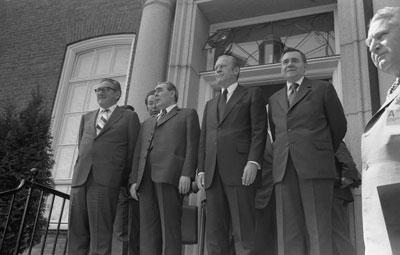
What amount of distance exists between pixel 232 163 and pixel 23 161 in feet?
11.2

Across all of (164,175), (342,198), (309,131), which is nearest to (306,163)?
(309,131)

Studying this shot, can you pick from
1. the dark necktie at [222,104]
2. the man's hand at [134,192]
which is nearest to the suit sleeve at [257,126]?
the dark necktie at [222,104]

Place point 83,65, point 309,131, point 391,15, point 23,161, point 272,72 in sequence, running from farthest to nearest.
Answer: point 83,65 → point 272,72 → point 23,161 → point 309,131 → point 391,15

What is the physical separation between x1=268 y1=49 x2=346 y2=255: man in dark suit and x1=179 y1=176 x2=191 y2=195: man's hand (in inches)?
30.4

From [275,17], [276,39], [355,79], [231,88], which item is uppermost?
[275,17]

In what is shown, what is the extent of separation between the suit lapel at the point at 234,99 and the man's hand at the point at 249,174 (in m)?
0.52

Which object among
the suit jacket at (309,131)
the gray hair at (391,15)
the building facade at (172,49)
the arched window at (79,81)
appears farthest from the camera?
the arched window at (79,81)

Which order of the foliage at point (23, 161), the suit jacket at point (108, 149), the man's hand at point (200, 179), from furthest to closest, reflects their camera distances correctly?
the foliage at point (23, 161)
the suit jacket at point (108, 149)
the man's hand at point (200, 179)

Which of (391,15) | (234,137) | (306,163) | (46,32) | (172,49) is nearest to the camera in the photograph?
(391,15)

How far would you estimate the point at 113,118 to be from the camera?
433cm

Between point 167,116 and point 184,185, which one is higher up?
point 167,116

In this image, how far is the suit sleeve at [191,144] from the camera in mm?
3797

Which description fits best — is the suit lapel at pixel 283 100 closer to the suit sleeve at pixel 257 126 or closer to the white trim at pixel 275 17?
the suit sleeve at pixel 257 126

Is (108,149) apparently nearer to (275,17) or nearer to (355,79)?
(355,79)
